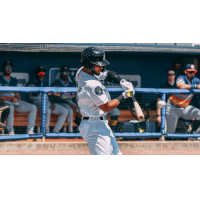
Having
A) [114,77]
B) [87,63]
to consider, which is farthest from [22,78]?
[87,63]

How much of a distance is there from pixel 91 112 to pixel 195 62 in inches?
198

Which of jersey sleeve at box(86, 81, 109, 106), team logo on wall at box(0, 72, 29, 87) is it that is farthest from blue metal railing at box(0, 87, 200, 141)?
jersey sleeve at box(86, 81, 109, 106)

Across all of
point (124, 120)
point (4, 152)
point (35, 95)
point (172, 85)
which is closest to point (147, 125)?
point (124, 120)

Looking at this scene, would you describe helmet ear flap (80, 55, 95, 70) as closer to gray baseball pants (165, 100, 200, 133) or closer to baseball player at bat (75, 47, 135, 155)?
baseball player at bat (75, 47, 135, 155)

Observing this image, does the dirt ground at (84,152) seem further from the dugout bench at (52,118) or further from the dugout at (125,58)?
the dugout at (125,58)

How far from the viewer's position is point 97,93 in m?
3.44

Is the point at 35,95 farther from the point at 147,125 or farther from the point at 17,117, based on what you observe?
the point at 147,125

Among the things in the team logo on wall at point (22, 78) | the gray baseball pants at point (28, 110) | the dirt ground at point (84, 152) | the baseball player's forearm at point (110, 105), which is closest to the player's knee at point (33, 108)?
the gray baseball pants at point (28, 110)

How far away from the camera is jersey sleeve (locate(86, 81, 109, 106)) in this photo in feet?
11.3

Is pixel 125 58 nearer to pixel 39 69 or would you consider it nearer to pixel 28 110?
pixel 39 69

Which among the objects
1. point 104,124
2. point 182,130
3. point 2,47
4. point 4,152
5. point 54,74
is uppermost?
point 2,47

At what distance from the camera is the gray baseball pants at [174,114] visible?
638 cm

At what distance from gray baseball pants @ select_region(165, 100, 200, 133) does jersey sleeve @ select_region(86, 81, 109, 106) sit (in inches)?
125
